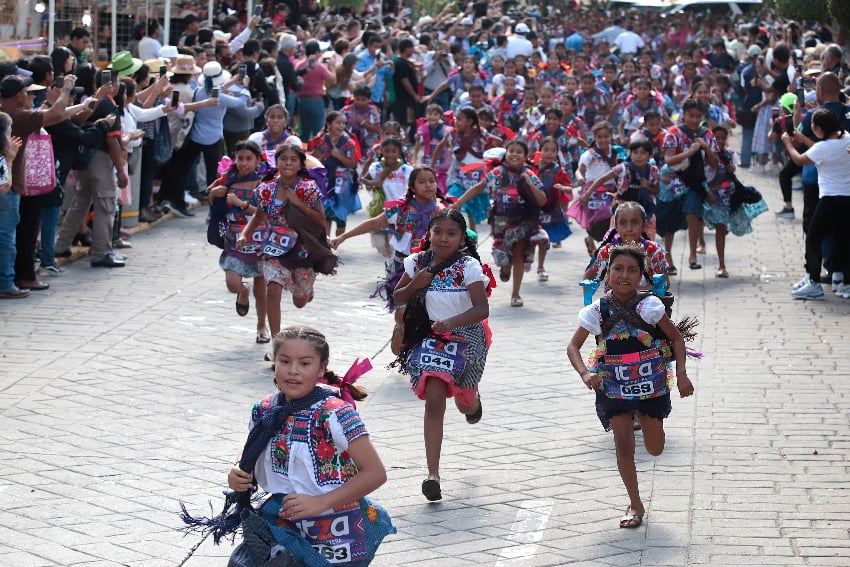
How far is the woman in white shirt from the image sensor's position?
12484mm

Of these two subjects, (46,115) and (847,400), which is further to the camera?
(46,115)

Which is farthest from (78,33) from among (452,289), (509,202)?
(452,289)

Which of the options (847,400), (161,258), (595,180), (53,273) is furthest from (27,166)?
(847,400)

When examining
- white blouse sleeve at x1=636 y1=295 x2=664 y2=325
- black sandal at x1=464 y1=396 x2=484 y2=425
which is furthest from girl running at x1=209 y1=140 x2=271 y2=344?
white blouse sleeve at x1=636 y1=295 x2=664 y2=325

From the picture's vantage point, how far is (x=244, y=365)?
34.1ft

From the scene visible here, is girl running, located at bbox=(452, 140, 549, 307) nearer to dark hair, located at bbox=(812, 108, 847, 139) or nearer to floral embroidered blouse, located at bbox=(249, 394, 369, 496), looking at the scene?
dark hair, located at bbox=(812, 108, 847, 139)

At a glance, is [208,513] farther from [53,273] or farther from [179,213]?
[179,213]

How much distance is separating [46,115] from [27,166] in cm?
50

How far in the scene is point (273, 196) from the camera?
400 inches

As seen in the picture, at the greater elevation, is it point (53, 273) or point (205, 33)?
point (205, 33)

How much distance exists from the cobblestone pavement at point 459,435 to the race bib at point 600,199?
41.8 inches

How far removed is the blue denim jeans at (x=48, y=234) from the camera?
511 inches

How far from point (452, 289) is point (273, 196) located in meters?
2.87

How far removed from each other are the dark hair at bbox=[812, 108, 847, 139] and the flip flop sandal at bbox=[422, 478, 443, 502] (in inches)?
257
